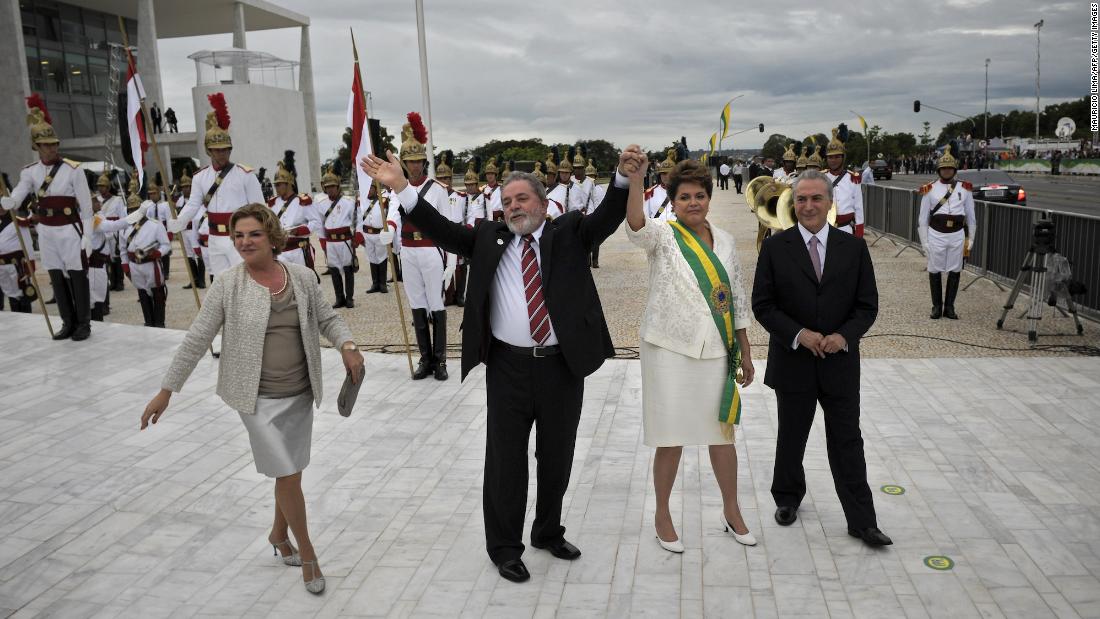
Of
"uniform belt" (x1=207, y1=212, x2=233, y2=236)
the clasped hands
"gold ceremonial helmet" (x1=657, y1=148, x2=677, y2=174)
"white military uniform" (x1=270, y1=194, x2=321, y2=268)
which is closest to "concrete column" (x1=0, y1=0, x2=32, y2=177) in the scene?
"white military uniform" (x1=270, y1=194, x2=321, y2=268)

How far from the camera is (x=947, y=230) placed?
35.9ft

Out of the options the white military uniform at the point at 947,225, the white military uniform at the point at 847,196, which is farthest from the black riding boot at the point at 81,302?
the white military uniform at the point at 947,225

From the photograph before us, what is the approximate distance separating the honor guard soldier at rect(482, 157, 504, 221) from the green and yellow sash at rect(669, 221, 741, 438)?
35.5 feet

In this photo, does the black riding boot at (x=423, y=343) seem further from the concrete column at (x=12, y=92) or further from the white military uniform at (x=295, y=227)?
the concrete column at (x=12, y=92)

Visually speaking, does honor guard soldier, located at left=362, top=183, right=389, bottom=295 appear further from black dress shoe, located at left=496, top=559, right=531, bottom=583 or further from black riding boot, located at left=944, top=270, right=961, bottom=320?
black dress shoe, located at left=496, top=559, right=531, bottom=583

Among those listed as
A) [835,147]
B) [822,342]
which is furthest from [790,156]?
[822,342]

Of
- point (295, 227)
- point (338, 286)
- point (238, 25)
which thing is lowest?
point (338, 286)

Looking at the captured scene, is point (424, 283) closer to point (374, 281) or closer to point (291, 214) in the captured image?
point (291, 214)

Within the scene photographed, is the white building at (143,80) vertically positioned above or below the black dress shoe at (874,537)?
above

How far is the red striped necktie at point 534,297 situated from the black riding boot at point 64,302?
26.3ft

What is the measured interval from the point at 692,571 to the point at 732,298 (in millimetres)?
1373

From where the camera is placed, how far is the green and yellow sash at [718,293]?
14.0ft

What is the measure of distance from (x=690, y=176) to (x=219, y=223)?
6178 millimetres

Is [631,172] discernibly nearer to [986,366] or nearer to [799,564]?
[799,564]
